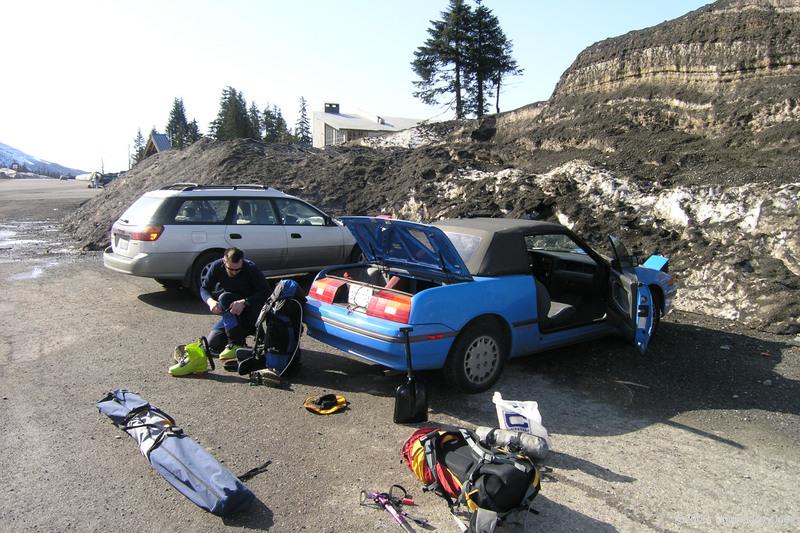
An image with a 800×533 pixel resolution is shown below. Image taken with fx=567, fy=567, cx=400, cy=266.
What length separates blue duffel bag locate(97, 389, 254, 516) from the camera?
3.26 meters

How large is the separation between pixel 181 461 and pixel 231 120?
64.7 meters

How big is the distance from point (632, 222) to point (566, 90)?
7.68 meters

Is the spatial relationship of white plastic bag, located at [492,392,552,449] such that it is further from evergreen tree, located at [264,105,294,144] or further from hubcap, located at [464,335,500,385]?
evergreen tree, located at [264,105,294,144]

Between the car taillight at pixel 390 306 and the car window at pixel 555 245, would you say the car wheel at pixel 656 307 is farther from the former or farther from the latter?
the car taillight at pixel 390 306

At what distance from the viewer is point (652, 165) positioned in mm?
11289

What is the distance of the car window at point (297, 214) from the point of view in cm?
973

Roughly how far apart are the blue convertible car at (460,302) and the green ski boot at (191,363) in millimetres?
1097

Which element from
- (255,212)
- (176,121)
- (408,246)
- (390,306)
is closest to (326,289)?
(408,246)

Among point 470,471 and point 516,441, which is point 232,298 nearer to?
point 516,441

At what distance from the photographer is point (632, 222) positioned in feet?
32.9

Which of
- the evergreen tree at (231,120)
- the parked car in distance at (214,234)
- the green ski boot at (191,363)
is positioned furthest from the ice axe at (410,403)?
the evergreen tree at (231,120)

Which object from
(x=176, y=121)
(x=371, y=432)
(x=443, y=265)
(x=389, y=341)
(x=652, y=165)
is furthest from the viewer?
(x=176, y=121)

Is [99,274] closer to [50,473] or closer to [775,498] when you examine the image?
[50,473]

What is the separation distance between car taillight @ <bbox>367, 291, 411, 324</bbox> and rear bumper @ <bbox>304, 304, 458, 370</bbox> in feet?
0.18
